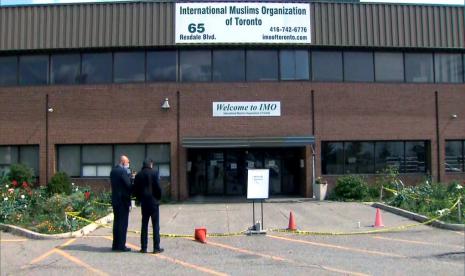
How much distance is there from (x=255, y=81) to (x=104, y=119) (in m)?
6.65

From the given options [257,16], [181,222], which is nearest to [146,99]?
[257,16]

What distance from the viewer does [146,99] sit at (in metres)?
22.8

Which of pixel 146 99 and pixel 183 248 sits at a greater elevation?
pixel 146 99

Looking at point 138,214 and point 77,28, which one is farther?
point 77,28

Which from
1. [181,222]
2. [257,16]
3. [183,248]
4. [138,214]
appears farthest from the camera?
[257,16]

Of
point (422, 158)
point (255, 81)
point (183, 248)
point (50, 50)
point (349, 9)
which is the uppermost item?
point (349, 9)

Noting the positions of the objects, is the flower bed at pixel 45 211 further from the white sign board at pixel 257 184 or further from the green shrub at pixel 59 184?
the white sign board at pixel 257 184

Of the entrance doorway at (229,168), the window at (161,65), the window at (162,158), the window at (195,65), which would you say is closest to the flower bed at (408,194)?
the entrance doorway at (229,168)

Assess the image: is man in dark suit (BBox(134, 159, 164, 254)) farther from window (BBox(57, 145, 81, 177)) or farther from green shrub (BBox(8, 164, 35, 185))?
window (BBox(57, 145, 81, 177))

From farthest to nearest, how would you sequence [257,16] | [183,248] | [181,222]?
[257,16]
[181,222]
[183,248]

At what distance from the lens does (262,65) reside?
23.2 meters

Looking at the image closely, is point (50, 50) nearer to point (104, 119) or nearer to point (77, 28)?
point (77, 28)

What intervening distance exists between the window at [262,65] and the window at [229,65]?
0.99 feet

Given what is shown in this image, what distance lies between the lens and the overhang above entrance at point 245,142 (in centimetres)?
2192
